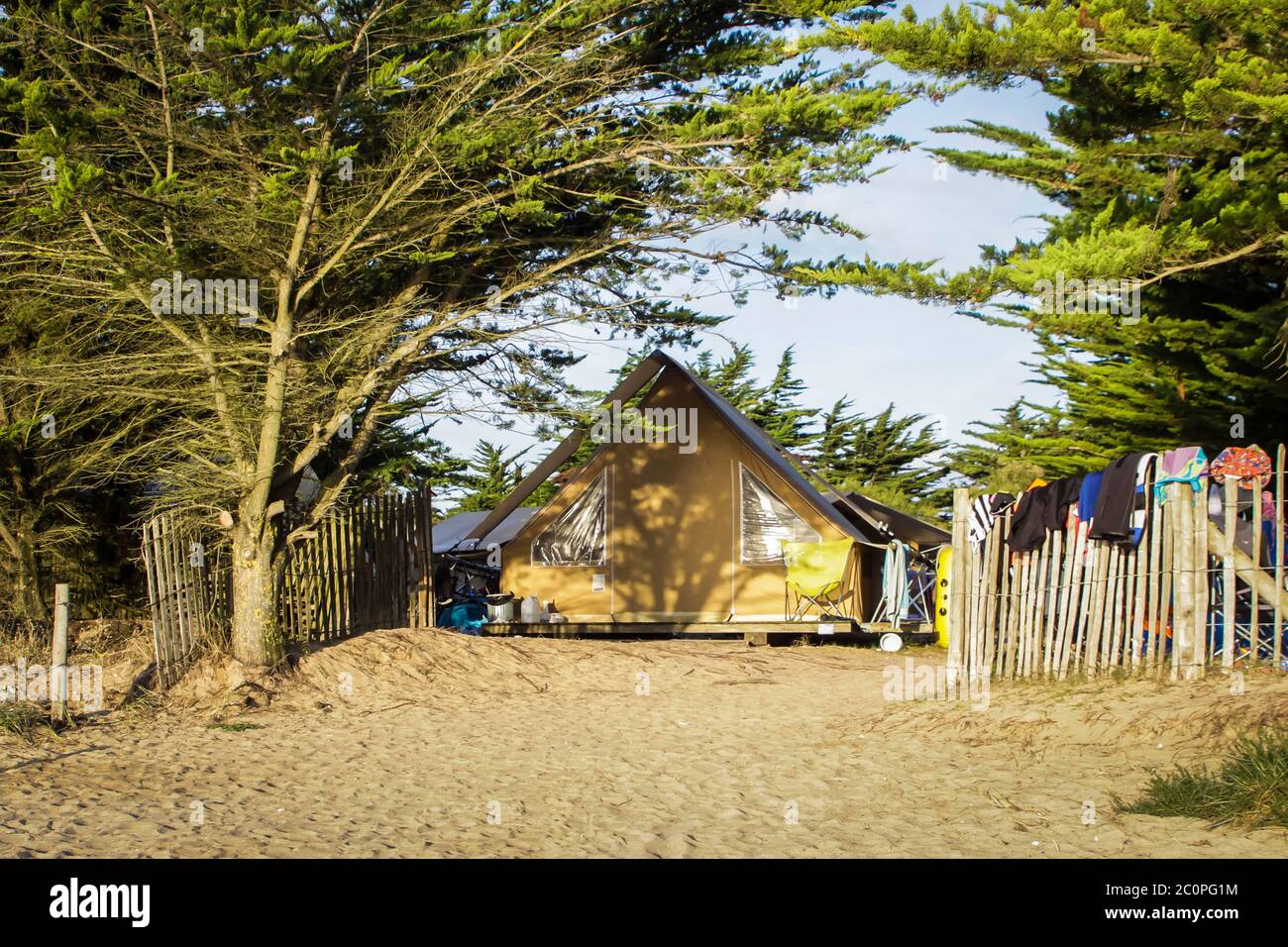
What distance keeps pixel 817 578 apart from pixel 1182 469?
9467 mm

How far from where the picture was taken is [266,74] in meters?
10.5

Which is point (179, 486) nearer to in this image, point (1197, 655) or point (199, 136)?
point (199, 136)

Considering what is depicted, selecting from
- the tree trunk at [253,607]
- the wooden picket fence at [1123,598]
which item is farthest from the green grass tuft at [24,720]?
the wooden picket fence at [1123,598]

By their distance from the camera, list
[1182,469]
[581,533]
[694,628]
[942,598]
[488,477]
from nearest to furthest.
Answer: [1182,469], [694,628], [942,598], [581,533], [488,477]

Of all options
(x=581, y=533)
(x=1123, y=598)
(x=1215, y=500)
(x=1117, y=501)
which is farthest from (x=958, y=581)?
(x=581, y=533)

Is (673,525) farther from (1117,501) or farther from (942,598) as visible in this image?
(1117,501)

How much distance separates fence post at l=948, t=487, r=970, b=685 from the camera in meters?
10.7

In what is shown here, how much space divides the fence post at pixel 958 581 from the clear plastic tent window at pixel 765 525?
802cm

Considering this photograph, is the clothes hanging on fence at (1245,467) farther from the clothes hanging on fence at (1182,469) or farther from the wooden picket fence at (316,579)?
the wooden picket fence at (316,579)

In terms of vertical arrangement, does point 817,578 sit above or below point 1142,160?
below

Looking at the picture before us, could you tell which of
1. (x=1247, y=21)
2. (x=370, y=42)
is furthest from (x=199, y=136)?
(x=1247, y=21)

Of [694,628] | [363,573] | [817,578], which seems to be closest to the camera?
[363,573]

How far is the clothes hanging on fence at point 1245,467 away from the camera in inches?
363

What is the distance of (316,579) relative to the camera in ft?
45.3
